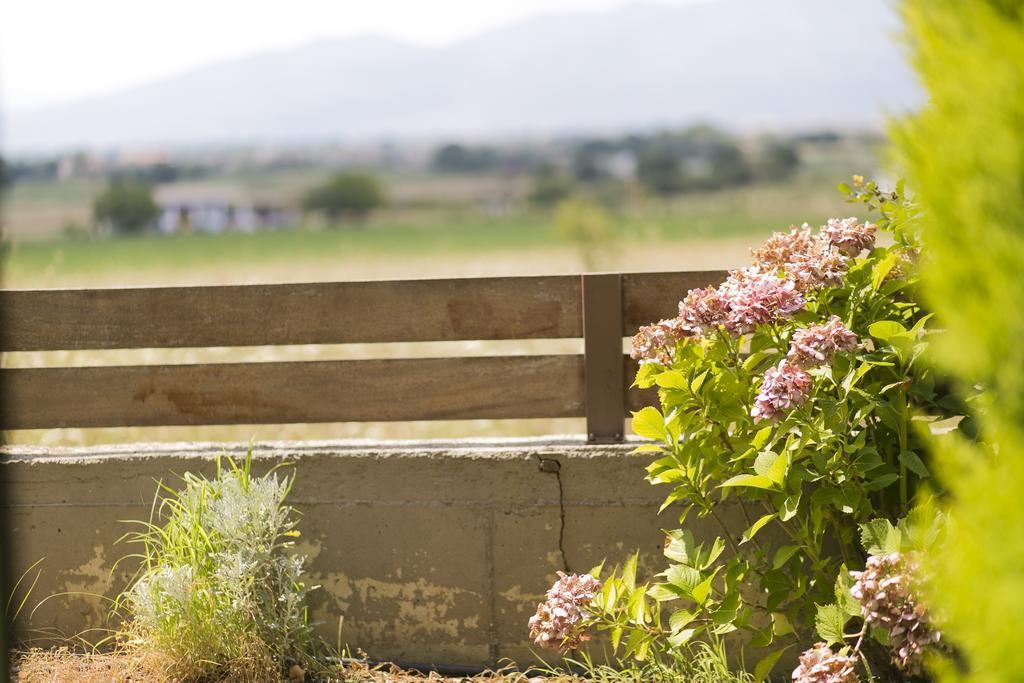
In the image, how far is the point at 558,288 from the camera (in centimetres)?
395

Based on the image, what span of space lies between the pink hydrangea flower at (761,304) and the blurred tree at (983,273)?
1557 mm

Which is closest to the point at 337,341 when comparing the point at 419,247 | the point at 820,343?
the point at 820,343

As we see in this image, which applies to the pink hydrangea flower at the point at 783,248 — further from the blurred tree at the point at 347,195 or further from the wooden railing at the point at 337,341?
the blurred tree at the point at 347,195

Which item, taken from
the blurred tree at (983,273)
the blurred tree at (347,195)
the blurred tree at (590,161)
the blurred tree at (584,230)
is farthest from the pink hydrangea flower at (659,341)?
the blurred tree at (590,161)

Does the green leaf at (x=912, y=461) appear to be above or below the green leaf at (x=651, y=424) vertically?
below

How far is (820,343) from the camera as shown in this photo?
9.36ft

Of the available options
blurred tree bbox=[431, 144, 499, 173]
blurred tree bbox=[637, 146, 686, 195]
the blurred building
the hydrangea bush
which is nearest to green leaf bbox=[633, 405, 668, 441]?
the hydrangea bush

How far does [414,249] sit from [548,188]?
5671 cm

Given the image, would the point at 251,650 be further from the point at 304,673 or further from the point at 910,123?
the point at 910,123

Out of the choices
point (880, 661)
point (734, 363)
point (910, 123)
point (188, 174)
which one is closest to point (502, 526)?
point (734, 363)

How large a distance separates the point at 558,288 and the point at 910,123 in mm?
2496

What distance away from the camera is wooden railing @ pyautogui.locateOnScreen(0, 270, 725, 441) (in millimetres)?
3896

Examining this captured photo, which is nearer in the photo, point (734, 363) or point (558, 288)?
point (734, 363)

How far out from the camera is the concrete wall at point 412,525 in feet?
12.5
